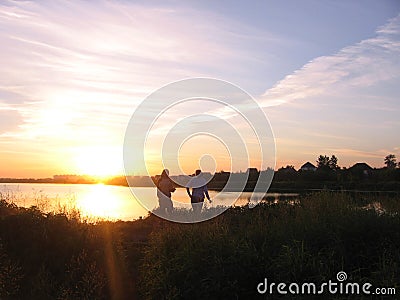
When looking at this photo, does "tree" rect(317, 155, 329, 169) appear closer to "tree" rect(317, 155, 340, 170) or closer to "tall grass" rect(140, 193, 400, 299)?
"tree" rect(317, 155, 340, 170)

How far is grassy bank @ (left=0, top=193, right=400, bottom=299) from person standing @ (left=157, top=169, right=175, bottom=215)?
223 cm

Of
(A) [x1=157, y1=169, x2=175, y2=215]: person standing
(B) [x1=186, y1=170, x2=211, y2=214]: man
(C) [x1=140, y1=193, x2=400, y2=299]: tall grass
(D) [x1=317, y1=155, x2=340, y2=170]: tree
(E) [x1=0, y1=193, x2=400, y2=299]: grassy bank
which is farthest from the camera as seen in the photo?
(D) [x1=317, y1=155, x2=340, y2=170]: tree

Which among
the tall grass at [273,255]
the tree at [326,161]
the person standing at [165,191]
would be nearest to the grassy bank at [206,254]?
the tall grass at [273,255]

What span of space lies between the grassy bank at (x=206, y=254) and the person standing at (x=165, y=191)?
223 cm

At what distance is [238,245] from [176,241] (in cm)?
191

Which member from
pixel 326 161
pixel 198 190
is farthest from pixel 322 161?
pixel 198 190

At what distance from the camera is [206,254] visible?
10.7 m

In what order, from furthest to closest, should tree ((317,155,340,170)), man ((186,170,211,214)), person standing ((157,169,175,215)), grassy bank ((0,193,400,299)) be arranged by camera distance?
tree ((317,155,340,170)), person standing ((157,169,175,215)), man ((186,170,211,214)), grassy bank ((0,193,400,299))

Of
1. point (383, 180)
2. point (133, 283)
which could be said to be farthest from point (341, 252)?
point (383, 180)

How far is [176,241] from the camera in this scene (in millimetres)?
11922

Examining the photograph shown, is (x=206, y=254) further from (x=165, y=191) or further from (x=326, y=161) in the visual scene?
(x=326, y=161)

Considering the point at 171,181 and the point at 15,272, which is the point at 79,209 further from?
the point at 15,272

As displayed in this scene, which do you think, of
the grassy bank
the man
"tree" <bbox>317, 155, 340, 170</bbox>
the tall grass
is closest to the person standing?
the man

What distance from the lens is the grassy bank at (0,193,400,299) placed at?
10.1 m
